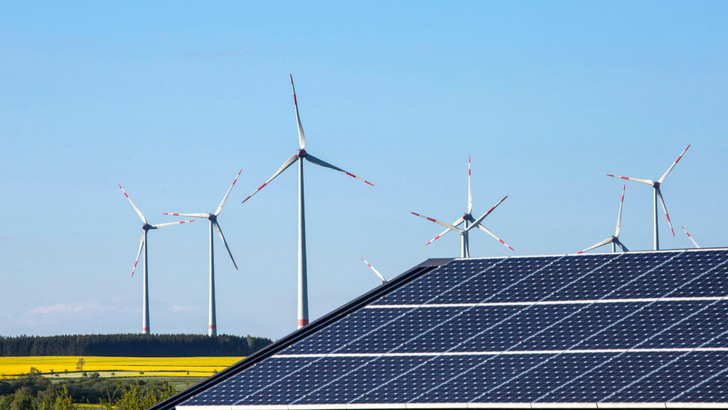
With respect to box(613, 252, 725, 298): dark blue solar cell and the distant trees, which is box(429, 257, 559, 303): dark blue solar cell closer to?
box(613, 252, 725, 298): dark blue solar cell

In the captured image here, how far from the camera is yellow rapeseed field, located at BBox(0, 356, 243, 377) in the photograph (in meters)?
163

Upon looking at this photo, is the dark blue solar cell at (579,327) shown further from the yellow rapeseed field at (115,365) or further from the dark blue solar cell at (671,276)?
the yellow rapeseed field at (115,365)

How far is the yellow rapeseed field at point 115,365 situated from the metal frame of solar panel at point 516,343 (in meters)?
98.6

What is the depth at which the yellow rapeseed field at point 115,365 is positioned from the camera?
163000 millimetres

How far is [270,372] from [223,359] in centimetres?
13386

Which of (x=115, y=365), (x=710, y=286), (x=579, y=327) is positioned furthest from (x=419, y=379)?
(x=115, y=365)

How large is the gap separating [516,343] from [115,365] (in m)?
134

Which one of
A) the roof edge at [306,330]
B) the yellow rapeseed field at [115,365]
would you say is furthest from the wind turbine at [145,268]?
the roof edge at [306,330]

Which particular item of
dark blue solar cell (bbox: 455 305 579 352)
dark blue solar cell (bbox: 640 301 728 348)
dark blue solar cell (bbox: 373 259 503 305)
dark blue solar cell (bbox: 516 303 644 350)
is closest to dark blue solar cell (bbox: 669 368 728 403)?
dark blue solar cell (bbox: 640 301 728 348)

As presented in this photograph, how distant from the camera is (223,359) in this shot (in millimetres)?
187500

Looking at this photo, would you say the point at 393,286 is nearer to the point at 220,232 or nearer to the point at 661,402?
the point at 661,402

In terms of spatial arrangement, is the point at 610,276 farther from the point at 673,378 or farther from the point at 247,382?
the point at 247,382

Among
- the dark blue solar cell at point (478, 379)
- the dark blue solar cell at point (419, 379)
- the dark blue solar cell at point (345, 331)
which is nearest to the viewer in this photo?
the dark blue solar cell at point (478, 379)

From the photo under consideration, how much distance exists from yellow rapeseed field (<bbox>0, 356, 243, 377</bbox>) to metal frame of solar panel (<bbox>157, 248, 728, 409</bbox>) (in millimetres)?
98611
